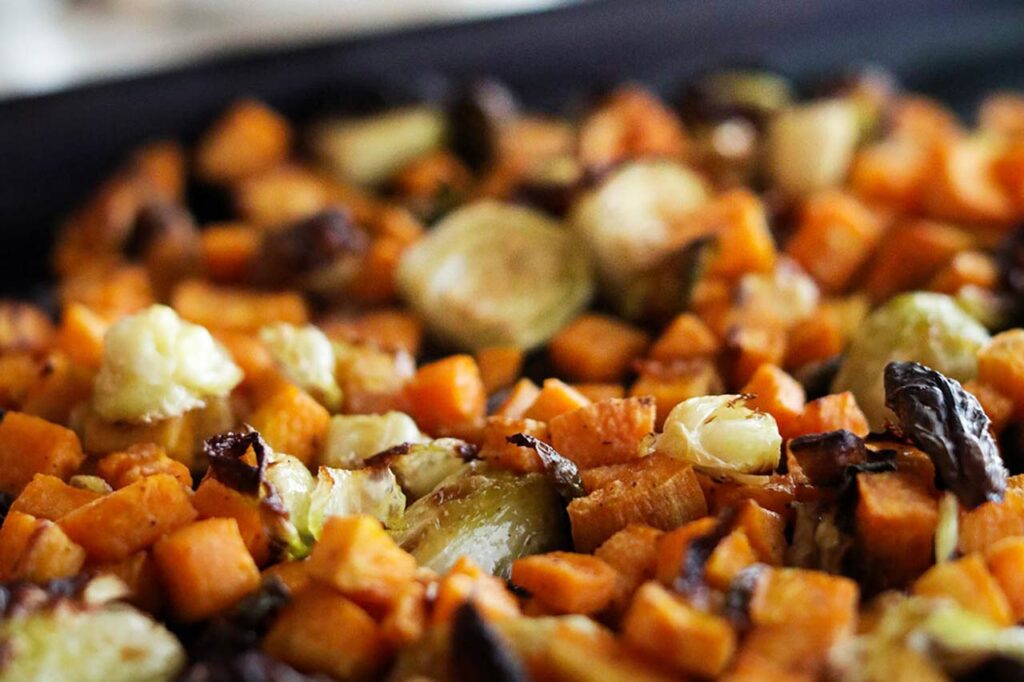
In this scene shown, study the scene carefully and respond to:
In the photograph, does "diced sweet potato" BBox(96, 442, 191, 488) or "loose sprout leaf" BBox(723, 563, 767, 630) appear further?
"diced sweet potato" BBox(96, 442, 191, 488)

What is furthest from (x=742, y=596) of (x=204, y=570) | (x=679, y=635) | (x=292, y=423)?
(x=292, y=423)

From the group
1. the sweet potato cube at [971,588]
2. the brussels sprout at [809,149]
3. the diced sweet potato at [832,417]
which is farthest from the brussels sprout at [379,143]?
the sweet potato cube at [971,588]

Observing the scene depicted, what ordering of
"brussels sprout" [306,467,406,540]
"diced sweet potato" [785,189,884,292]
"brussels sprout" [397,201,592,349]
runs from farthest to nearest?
"diced sweet potato" [785,189,884,292], "brussels sprout" [397,201,592,349], "brussels sprout" [306,467,406,540]

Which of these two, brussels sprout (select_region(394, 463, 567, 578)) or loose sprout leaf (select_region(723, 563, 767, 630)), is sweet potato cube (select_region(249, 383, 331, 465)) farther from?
loose sprout leaf (select_region(723, 563, 767, 630))

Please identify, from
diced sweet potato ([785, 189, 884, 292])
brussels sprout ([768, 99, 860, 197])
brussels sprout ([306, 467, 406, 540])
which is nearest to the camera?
brussels sprout ([306, 467, 406, 540])

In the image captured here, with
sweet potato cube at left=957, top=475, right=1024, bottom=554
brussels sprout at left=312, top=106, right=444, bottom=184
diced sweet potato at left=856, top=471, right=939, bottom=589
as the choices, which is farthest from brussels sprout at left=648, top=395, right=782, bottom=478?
brussels sprout at left=312, top=106, right=444, bottom=184

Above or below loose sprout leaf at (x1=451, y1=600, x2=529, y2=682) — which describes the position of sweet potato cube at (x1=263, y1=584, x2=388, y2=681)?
below

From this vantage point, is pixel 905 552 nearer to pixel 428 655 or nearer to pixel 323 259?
pixel 428 655

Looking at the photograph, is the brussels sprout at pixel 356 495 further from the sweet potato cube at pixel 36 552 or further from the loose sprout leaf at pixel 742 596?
the loose sprout leaf at pixel 742 596
